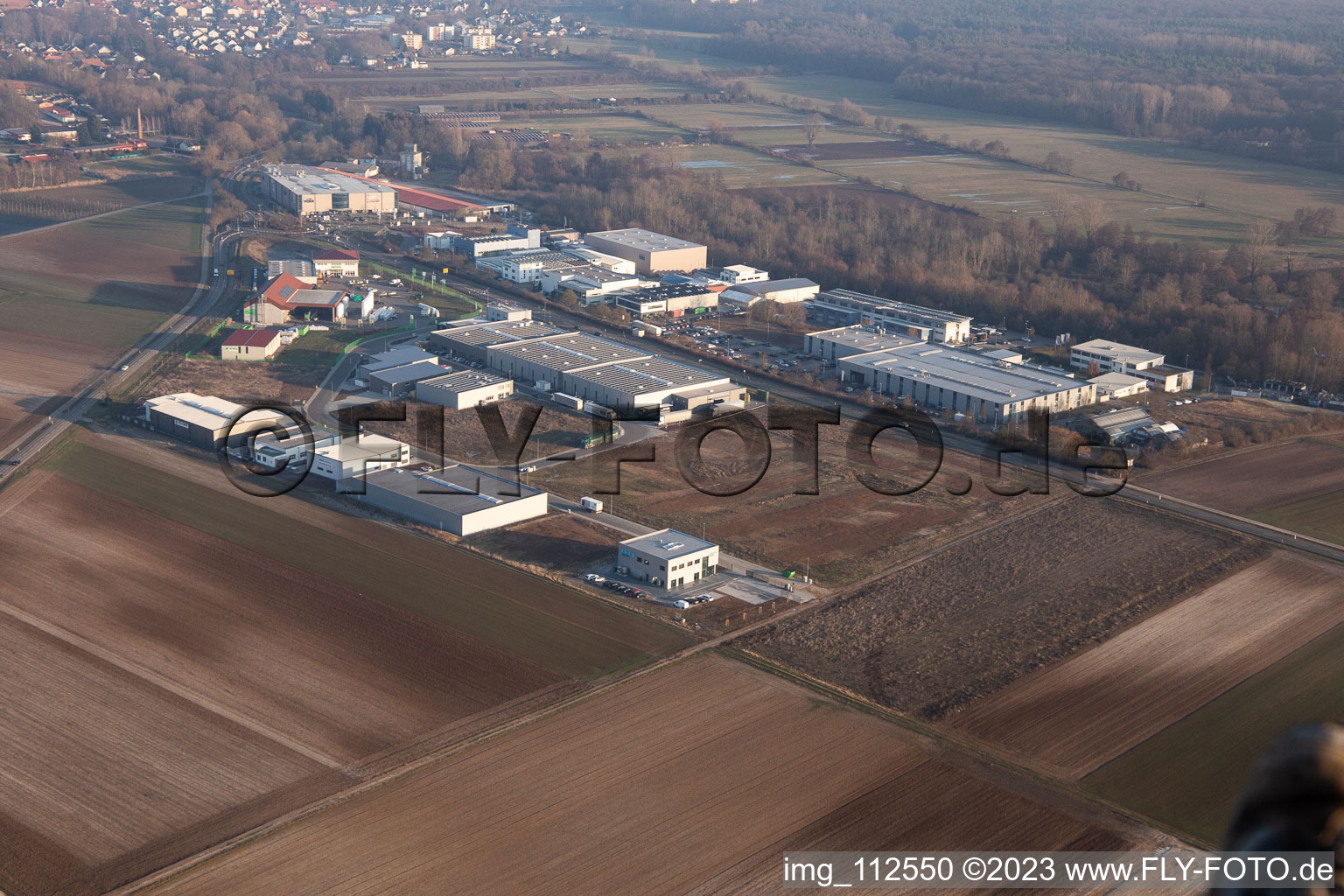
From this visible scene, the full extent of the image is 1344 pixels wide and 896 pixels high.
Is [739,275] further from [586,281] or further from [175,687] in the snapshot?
[175,687]

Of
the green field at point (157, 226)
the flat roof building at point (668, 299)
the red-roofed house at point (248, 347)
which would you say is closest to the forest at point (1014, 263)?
the flat roof building at point (668, 299)

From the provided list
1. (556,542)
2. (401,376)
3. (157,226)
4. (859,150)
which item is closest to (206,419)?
(401,376)

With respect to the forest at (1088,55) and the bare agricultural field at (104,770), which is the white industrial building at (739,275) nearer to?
the bare agricultural field at (104,770)

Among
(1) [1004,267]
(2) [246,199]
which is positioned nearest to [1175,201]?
(1) [1004,267]

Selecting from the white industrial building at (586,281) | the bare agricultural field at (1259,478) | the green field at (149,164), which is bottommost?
the bare agricultural field at (1259,478)

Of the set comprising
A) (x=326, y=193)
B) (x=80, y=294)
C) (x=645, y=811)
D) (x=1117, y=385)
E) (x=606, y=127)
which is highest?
(x=606, y=127)

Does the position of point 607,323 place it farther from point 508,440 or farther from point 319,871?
point 319,871
